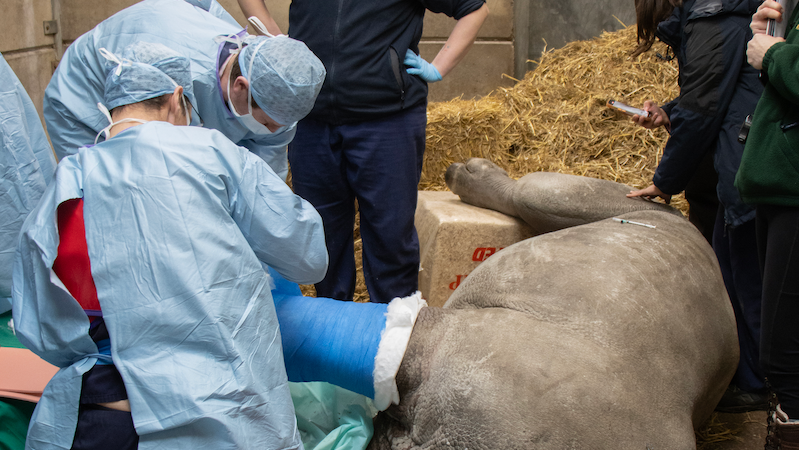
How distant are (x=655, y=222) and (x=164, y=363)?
1.74m

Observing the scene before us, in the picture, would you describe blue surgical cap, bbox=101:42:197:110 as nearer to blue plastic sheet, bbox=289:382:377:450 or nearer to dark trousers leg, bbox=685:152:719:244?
blue plastic sheet, bbox=289:382:377:450

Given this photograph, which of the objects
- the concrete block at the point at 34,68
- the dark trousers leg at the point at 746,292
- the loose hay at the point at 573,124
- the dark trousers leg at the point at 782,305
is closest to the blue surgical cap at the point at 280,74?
the dark trousers leg at the point at 782,305

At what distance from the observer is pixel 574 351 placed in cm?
151

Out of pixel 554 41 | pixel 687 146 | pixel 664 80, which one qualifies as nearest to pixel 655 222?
pixel 687 146

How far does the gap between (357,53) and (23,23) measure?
3.04 metres

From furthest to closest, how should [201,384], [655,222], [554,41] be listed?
[554,41]
[655,222]
[201,384]

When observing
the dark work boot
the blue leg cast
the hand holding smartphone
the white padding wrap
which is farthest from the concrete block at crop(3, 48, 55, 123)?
the dark work boot

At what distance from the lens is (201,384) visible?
129 cm

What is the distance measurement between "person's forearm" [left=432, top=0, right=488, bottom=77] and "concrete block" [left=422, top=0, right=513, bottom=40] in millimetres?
2586

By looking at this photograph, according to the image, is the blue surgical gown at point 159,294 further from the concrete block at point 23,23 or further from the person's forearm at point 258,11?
the concrete block at point 23,23

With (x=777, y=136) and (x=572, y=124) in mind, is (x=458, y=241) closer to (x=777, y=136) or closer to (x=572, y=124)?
(x=777, y=136)

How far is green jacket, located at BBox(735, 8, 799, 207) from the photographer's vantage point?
63.1 inches

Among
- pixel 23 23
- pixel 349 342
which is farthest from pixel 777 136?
pixel 23 23

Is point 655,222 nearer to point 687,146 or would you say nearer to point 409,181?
point 687,146
